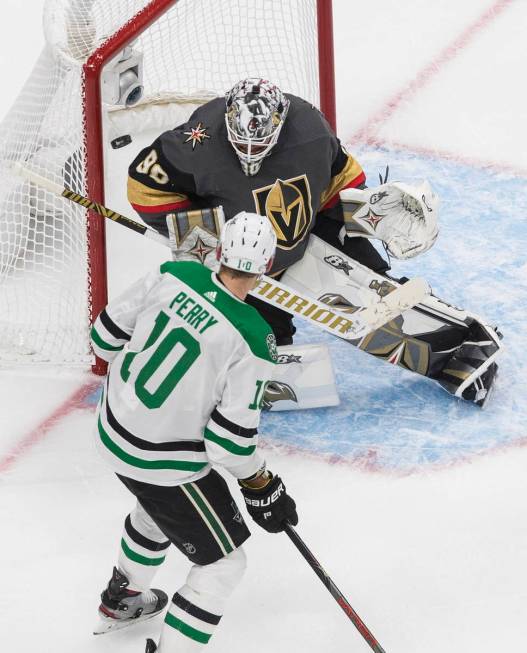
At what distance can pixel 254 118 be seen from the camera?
2986 mm

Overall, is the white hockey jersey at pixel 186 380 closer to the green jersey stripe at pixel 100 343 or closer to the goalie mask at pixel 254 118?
the green jersey stripe at pixel 100 343

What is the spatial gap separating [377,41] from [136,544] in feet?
9.78

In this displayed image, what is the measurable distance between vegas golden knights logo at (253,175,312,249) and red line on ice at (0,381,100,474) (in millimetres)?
731

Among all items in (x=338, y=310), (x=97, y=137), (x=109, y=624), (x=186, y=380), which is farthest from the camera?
(x=338, y=310)

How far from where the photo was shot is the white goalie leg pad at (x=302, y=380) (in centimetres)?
339

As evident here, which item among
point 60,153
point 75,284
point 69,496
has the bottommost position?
point 69,496

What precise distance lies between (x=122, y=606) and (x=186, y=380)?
2.14 feet

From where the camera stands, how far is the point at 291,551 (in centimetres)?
297

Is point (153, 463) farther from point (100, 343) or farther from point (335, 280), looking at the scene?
point (335, 280)

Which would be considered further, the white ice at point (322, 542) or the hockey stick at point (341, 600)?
the white ice at point (322, 542)

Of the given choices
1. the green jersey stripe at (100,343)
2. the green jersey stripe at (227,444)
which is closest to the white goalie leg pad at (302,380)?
the green jersey stripe at (100,343)

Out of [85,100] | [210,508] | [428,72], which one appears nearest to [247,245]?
[210,508]

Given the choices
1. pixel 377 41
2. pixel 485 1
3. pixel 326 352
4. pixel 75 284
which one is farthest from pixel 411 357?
pixel 485 1

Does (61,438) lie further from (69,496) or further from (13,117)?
(13,117)
